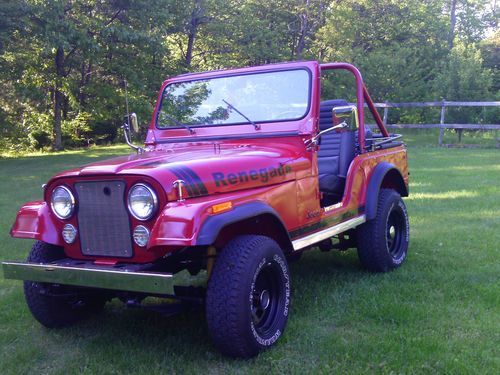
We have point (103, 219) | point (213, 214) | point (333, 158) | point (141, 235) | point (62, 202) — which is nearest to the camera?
point (213, 214)

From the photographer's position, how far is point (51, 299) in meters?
3.75

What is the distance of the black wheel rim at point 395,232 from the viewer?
5.29m

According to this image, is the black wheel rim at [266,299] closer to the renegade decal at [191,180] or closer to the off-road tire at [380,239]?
the renegade decal at [191,180]

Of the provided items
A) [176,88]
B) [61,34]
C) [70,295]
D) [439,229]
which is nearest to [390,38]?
[61,34]

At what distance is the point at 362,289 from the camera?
14.6 ft

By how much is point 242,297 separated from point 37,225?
1.47 metres

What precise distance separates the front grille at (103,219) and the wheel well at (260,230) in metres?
0.58

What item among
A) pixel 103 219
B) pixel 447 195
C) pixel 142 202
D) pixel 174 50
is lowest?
pixel 447 195

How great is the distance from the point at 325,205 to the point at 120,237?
6.67 feet

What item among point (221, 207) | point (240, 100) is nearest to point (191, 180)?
point (221, 207)

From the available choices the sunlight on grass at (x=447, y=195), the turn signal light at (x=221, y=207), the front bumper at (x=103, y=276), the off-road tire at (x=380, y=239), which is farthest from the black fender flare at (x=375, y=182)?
the sunlight on grass at (x=447, y=195)

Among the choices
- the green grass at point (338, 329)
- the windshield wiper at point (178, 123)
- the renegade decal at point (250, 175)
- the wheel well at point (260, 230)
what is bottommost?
the green grass at point (338, 329)

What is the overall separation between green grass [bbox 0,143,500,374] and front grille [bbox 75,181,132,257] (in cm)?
69

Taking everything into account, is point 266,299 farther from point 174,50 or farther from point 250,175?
point 174,50
